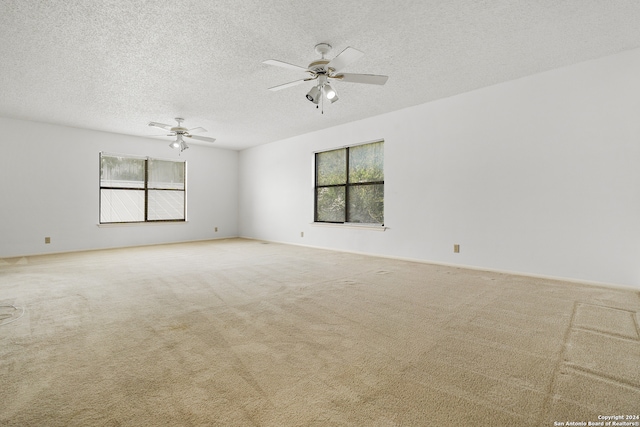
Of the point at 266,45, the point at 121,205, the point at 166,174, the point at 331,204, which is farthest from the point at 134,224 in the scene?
the point at 266,45

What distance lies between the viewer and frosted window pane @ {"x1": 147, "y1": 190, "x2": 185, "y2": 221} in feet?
24.1

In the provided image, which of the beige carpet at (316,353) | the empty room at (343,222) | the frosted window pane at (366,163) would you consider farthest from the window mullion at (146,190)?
the frosted window pane at (366,163)

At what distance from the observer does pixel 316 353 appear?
A: 185 cm

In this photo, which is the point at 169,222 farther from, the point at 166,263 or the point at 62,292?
the point at 62,292

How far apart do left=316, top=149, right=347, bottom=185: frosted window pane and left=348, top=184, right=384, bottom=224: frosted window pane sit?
415 mm

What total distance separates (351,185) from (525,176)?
119 inches

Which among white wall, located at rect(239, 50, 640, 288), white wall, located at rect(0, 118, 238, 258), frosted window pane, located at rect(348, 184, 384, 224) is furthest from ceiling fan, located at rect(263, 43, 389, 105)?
white wall, located at rect(0, 118, 238, 258)

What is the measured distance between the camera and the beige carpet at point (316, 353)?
4.35 ft

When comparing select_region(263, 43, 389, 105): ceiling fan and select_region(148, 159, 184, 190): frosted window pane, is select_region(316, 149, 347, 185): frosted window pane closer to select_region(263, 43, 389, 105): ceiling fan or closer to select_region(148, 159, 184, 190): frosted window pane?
select_region(263, 43, 389, 105): ceiling fan

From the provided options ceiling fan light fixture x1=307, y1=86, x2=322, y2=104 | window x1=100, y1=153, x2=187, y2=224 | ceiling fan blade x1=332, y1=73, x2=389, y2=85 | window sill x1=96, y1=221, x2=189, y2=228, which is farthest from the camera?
window x1=100, y1=153, x2=187, y2=224

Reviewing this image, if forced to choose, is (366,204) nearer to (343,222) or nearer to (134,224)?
(343,222)

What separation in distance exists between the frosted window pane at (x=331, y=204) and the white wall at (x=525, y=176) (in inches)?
26.8

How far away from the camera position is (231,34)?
2.87 m

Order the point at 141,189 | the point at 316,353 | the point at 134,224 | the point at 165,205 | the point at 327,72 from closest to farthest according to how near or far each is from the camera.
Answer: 1. the point at 316,353
2. the point at 327,72
3. the point at 134,224
4. the point at 141,189
5. the point at 165,205
